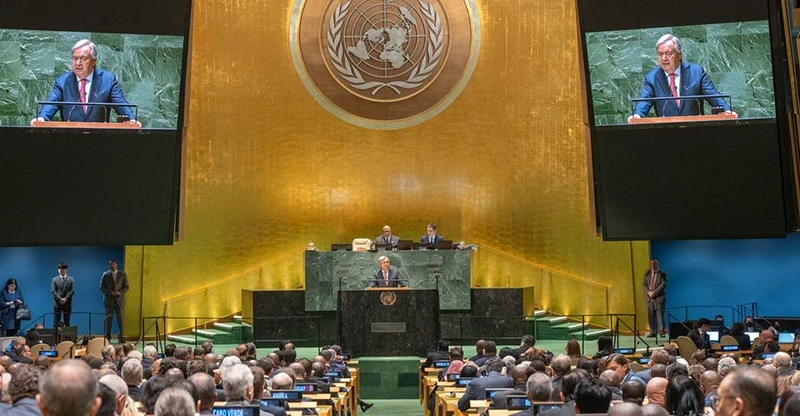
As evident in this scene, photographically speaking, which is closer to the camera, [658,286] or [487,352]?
[487,352]

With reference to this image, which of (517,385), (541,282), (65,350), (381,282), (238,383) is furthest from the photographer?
(541,282)

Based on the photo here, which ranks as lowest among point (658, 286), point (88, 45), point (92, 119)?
point (658, 286)

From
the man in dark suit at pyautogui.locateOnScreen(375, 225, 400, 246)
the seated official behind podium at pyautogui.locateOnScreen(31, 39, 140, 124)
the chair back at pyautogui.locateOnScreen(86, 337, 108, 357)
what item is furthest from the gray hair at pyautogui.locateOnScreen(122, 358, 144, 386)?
the man in dark suit at pyautogui.locateOnScreen(375, 225, 400, 246)

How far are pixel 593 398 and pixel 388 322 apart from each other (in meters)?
10.7

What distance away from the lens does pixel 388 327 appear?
1582 cm

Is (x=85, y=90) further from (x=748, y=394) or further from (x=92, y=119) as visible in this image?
(x=748, y=394)

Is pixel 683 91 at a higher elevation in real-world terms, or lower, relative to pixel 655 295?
higher

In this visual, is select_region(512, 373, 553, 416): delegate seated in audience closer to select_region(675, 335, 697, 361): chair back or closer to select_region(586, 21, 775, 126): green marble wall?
select_region(675, 335, 697, 361): chair back

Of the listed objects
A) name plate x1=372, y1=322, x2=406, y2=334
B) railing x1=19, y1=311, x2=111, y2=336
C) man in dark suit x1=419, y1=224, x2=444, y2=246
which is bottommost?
name plate x1=372, y1=322, x2=406, y2=334

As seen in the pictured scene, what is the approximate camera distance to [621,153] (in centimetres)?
1448

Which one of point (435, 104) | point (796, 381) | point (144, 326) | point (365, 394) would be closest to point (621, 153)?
point (365, 394)

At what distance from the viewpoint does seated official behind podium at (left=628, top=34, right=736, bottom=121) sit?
14.4 metres

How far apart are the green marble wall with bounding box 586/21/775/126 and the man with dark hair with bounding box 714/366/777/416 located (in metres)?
11.1

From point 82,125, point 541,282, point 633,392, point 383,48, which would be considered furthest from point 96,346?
point 633,392
